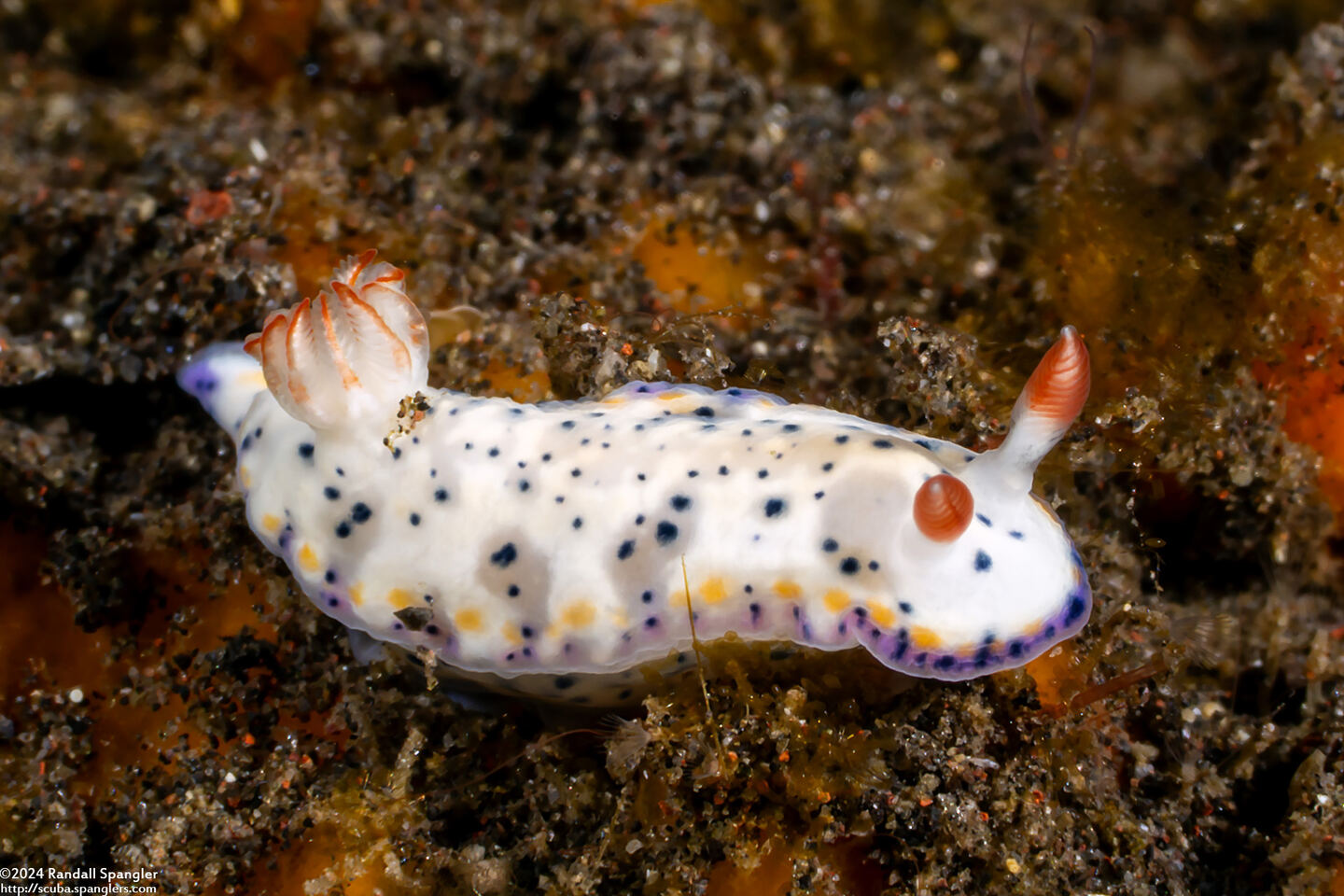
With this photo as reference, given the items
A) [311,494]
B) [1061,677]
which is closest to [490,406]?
[311,494]

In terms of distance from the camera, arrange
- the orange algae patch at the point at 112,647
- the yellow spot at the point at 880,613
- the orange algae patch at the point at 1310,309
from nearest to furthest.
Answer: the yellow spot at the point at 880,613
the orange algae patch at the point at 112,647
the orange algae patch at the point at 1310,309

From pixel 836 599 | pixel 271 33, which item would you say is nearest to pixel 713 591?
pixel 836 599

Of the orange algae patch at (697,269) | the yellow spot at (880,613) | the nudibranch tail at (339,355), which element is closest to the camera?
the yellow spot at (880,613)

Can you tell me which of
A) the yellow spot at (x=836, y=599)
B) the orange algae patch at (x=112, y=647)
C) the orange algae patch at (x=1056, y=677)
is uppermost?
the yellow spot at (x=836, y=599)

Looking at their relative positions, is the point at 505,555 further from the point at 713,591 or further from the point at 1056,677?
the point at 1056,677

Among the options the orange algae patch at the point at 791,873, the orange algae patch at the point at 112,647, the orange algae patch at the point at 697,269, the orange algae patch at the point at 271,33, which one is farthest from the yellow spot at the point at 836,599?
the orange algae patch at the point at 271,33

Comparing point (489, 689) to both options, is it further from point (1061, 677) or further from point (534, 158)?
point (534, 158)

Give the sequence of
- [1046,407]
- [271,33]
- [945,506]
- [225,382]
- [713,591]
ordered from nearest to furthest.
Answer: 1. [945,506]
2. [1046,407]
3. [713,591]
4. [225,382]
5. [271,33]

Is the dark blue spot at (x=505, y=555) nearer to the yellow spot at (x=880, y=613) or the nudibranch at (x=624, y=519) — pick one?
the nudibranch at (x=624, y=519)

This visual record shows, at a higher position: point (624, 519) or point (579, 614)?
point (624, 519)
